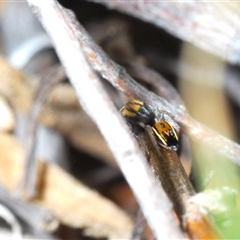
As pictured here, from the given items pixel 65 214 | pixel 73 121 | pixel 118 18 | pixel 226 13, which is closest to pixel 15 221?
pixel 65 214

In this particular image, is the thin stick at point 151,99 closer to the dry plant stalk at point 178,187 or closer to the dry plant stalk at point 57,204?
the dry plant stalk at point 178,187

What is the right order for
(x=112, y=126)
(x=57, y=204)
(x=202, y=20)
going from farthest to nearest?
1. (x=57, y=204)
2. (x=202, y=20)
3. (x=112, y=126)

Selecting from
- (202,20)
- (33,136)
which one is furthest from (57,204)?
(202,20)

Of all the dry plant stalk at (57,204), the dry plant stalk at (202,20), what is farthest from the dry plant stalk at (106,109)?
the dry plant stalk at (57,204)

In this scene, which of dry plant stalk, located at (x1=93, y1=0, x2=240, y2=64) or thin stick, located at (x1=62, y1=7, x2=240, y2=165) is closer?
thin stick, located at (x1=62, y1=7, x2=240, y2=165)

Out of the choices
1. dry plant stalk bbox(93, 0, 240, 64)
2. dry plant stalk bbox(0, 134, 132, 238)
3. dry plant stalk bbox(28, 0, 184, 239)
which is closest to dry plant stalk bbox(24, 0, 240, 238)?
dry plant stalk bbox(28, 0, 184, 239)

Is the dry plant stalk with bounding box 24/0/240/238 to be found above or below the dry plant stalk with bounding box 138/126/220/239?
above

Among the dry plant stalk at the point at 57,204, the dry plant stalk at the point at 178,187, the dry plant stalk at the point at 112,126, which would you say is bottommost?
the dry plant stalk at the point at 57,204

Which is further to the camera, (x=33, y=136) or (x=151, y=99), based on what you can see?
(x=33, y=136)

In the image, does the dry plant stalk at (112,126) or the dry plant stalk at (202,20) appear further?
the dry plant stalk at (202,20)

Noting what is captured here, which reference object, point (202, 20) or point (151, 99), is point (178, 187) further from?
point (202, 20)

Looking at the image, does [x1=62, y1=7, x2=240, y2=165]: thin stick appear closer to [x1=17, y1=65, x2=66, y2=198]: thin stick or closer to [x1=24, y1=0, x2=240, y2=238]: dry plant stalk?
[x1=24, y1=0, x2=240, y2=238]: dry plant stalk
